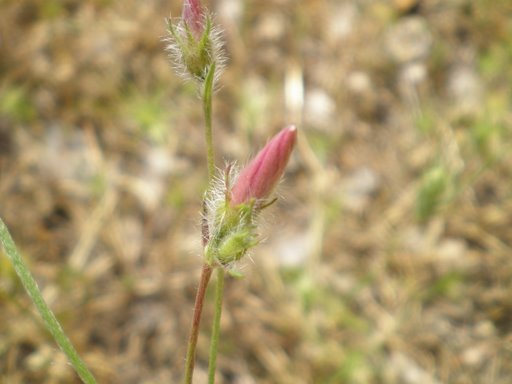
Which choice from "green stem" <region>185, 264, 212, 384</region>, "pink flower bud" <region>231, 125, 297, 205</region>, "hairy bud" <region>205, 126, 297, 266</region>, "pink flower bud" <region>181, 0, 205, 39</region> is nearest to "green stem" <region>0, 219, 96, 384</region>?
"green stem" <region>185, 264, 212, 384</region>

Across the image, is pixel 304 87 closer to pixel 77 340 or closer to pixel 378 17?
pixel 378 17

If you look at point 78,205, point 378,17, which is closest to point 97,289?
point 78,205

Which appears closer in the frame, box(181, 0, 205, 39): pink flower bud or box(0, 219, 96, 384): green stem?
box(0, 219, 96, 384): green stem

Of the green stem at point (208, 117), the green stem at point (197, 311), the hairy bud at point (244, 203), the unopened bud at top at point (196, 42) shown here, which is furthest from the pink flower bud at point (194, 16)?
the green stem at point (197, 311)

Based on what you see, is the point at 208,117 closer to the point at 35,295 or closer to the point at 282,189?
the point at 35,295

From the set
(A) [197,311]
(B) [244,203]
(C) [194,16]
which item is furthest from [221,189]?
(C) [194,16]

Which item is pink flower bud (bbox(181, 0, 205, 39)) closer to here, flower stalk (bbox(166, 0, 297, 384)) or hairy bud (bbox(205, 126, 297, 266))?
flower stalk (bbox(166, 0, 297, 384))
